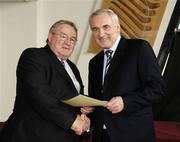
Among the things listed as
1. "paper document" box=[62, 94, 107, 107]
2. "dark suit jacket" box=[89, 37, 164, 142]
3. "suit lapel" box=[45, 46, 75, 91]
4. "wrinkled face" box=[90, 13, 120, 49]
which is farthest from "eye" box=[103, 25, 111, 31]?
"paper document" box=[62, 94, 107, 107]

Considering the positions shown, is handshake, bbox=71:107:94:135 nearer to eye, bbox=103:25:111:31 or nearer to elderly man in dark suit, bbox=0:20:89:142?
elderly man in dark suit, bbox=0:20:89:142

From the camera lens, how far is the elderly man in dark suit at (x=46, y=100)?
6.11 ft

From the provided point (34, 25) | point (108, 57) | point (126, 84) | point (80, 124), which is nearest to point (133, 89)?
point (126, 84)

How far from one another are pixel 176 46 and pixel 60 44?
1559 millimetres

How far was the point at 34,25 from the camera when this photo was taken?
365 centimetres

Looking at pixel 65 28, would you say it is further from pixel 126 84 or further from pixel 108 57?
pixel 126 84

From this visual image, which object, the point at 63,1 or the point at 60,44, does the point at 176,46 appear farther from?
the point at 60,44

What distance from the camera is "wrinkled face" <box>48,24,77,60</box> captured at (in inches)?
79.9

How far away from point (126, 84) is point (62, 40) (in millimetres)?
462

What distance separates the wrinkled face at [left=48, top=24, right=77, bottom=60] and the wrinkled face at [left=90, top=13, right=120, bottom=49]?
14 cm

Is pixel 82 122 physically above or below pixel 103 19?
below

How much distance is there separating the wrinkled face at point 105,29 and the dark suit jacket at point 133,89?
0.25 feet

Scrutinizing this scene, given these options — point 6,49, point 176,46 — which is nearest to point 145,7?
point 176,46

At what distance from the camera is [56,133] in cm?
192
